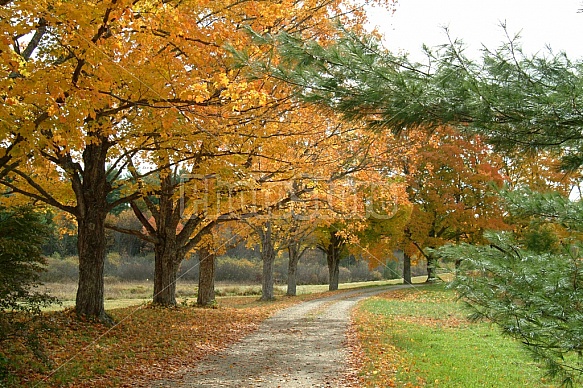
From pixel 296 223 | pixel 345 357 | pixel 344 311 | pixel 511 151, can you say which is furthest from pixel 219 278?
pixel 511 151

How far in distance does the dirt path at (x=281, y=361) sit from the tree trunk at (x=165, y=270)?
13.9 feet

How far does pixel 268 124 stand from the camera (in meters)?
10.7

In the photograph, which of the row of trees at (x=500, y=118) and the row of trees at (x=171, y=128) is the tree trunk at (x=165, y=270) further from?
the row of trees at (x=500, y=118)

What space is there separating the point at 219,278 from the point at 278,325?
3489cm

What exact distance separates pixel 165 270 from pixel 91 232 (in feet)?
16.3

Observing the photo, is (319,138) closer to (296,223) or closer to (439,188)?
(296,223)

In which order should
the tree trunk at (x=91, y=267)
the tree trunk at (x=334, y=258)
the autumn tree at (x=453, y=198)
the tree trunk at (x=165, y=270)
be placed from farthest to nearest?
1. the tree trunk at (x=334, y=258)
2. the autumn tree at (x=453, y=198)
3. the tree trunk at (x=165, y=270)
4. the tree trunk at (x=91, y=267)

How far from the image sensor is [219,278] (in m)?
47.8

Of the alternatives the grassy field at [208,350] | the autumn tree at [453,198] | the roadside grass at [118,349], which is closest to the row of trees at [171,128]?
the roadside grass at [118,349]

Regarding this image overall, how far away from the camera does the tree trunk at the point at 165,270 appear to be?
16.1 meters

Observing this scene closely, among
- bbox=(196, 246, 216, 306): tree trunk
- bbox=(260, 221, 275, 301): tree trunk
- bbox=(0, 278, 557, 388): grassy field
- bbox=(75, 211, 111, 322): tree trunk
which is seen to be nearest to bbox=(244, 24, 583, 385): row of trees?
bbox=(0, 278, 557, 388): grassy field

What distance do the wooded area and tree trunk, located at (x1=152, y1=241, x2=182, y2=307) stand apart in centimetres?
6

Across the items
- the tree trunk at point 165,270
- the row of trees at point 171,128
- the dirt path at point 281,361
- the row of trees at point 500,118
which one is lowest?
the dirt path at point 281,361

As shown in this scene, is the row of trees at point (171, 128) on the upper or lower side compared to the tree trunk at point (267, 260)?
upper
